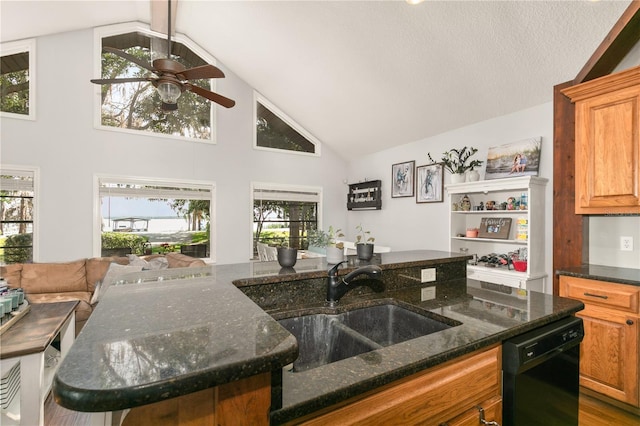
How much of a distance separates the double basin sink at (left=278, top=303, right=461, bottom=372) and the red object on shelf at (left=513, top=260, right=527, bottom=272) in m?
2.24

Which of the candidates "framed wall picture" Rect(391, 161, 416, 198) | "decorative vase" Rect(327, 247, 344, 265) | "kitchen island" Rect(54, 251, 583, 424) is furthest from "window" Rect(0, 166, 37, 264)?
"framed wall picture" Rect(391, 161, 416, 198)

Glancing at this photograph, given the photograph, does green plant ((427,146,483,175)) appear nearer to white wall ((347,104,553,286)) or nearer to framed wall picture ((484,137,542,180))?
white wall ((347,104,553,286))

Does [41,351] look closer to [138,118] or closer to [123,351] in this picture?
[123,351]

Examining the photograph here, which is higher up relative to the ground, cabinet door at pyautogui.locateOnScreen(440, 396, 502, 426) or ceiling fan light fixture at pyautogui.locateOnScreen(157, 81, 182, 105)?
ceiling fan light fixture at pyautogui.locateOnScreen(157, 81, 182, 105)

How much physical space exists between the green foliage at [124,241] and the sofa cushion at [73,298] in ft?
2.53

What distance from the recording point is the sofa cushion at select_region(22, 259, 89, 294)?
3.69 meters

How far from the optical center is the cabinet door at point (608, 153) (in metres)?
2.23

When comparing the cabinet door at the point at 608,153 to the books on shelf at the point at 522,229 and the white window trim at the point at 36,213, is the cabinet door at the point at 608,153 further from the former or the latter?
the white window trim at the point at 36,213

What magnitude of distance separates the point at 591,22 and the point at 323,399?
10.7 ft

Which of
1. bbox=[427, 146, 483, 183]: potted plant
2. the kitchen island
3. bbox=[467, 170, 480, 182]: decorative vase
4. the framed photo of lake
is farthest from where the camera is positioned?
bbox=[427, 146, 483, 183]: potted plant

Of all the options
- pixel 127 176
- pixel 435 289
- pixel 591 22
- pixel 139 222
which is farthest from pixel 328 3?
pixel 139 222

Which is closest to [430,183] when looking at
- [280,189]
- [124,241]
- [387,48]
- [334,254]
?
[387,48]

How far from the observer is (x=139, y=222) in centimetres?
459

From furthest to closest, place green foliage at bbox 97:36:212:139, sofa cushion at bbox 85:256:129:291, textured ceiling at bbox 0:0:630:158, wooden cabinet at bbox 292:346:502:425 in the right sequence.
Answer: green foliage at bbox 97:36:212:139
sofa cushion at bbox 85:256:129:291
textured ceiling at bbox 0:0:630:158
wooden cabinet at bbox 292:346:502:425
